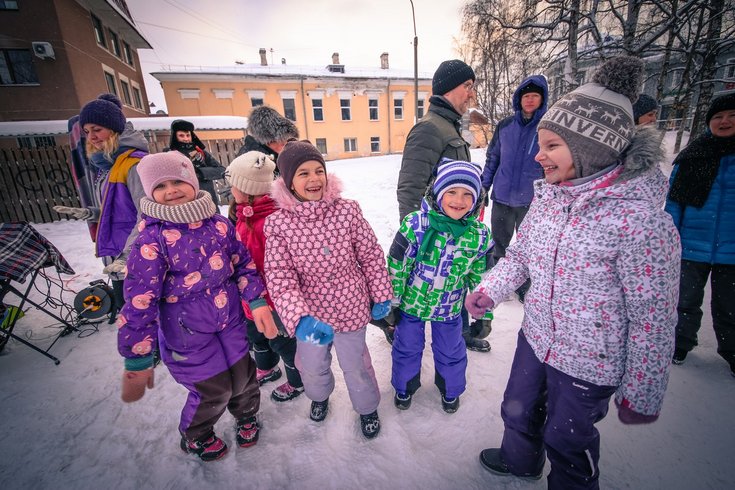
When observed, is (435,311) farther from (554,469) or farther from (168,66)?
(168,66)

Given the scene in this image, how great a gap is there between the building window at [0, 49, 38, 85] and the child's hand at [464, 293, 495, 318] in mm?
19837

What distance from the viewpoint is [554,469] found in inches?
55.6

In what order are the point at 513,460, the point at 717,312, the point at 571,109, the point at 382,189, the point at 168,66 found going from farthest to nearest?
1. the point at 168,66
2. the point at 382,189
3. the point at 717,312
4. the point at 513,460
5. the point at 571,109

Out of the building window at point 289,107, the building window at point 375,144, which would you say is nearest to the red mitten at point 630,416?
the building window at point 289,107

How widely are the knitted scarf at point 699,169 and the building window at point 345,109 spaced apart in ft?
77.0

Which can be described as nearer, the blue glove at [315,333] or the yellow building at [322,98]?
the blue glove at [315,333]

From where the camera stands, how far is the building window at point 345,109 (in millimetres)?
23028

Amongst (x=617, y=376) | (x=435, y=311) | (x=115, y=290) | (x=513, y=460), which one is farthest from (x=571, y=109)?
(x=115, y=290)

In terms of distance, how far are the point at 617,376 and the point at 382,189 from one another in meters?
8.09

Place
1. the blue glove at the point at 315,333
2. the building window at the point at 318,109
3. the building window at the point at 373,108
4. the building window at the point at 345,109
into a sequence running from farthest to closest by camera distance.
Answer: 1. the building window at the point at 373,108
2. the building window at the point at 345,109
3. the building window at the point at 318,109
4. the blue glove at the point at 315,333

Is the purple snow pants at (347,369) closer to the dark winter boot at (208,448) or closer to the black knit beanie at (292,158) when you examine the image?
the dark winter boot at (208,448)

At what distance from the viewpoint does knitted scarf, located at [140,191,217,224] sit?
5.12 feet

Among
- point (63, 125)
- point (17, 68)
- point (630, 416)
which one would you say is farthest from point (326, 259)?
point (17, 68)

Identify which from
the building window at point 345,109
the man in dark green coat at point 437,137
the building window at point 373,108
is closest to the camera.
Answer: the man in dark green coat at point 437,137
